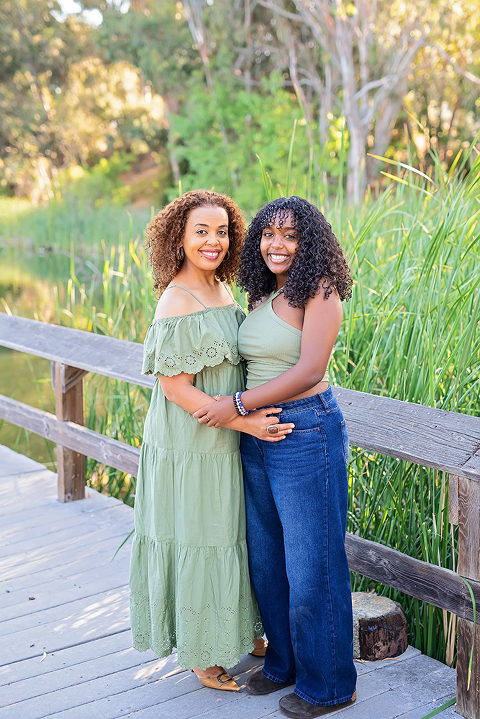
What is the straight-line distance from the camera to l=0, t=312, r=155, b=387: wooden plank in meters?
3.00

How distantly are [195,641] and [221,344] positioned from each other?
837 mm

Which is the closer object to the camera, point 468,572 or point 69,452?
point 468,572

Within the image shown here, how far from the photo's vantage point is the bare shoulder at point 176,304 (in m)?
1.97

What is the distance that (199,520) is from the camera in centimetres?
199

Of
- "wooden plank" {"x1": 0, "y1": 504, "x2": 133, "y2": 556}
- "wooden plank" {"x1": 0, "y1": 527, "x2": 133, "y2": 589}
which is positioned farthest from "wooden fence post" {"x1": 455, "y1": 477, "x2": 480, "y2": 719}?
"wooden plank" {"x1": 0, "y1": 504, "x2": 133, "y2": 556}

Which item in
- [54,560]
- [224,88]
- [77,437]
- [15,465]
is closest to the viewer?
[54,560]

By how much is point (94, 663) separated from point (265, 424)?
3.34 ft

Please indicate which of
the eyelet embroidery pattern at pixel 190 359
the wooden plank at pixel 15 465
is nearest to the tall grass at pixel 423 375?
the eyelet embroidery pattern at pixel 190 359

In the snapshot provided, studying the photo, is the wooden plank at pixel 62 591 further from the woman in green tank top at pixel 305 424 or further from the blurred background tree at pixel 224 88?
the blurred background tree at pixel 224 88

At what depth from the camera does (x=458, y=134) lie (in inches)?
738

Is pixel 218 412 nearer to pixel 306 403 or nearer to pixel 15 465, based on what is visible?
pixel 306 403

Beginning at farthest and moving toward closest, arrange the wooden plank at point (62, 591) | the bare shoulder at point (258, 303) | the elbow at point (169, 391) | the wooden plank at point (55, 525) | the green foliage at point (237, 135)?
the green foliage at point (237, 135) → the wooden plank at point (55, 525) → the wooden plank at point (62, 591) → the bare shoulder at point (258, 303) → the elbow at point (169, 391)

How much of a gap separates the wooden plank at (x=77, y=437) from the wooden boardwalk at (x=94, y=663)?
1.09ft

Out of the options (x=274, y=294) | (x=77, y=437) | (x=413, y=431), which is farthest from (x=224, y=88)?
(x=413, y=431)
